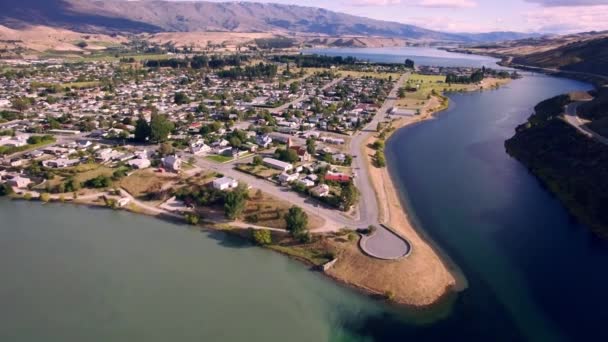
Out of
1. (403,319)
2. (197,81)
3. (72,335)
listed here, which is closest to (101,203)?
(72,335)

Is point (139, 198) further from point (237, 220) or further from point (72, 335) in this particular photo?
point (72, 335)

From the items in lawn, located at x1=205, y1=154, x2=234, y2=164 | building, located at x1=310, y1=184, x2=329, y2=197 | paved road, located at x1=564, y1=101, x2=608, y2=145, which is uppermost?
paved road, located at x1=564, y1=101, x2=608, y2=145

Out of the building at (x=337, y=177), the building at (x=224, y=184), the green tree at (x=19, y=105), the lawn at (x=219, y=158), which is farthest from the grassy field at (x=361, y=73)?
the building at (x=224, y=184)

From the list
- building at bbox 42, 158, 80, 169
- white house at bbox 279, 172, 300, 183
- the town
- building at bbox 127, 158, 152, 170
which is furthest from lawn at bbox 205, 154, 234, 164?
building at bbox 42, 158, 80, 169

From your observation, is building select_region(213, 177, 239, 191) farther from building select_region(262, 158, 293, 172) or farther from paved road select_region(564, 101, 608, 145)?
paved road select_region(564, 101, 608, 145)

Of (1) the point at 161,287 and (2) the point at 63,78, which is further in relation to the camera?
(2) the point at 63,78

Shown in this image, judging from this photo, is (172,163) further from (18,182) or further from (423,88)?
(423,88)
